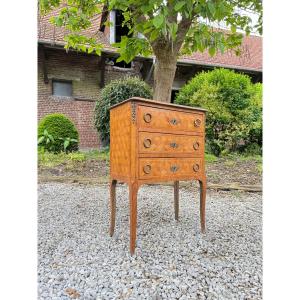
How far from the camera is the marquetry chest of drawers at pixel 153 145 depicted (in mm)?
1805

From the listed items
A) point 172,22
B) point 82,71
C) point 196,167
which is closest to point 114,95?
point 82,71

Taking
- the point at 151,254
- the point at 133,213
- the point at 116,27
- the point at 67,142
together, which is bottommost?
the point at 151,254

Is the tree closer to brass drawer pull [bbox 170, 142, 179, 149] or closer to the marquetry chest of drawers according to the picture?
the marquetry chest of drawers

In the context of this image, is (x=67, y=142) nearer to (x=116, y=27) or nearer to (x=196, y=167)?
(x=116, y=27)

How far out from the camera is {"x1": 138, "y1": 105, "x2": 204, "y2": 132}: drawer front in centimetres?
183

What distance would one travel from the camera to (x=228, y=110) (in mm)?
6566

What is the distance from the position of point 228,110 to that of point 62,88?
5070mm

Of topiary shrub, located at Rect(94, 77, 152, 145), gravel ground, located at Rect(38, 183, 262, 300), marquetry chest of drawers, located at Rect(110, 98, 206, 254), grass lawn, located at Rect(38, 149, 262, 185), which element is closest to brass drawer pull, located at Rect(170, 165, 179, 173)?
marquetry chest of drawers, located at Rect(110, 98, 206, 254)

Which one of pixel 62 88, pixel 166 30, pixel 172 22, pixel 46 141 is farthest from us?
pixel 62 88

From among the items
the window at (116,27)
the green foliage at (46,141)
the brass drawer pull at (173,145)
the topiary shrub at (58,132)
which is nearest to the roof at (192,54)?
the window at (116,27)

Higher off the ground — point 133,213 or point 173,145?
point 173,145

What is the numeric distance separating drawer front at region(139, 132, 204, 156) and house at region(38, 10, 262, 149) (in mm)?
6391

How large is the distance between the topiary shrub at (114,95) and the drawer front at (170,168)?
4811mm
